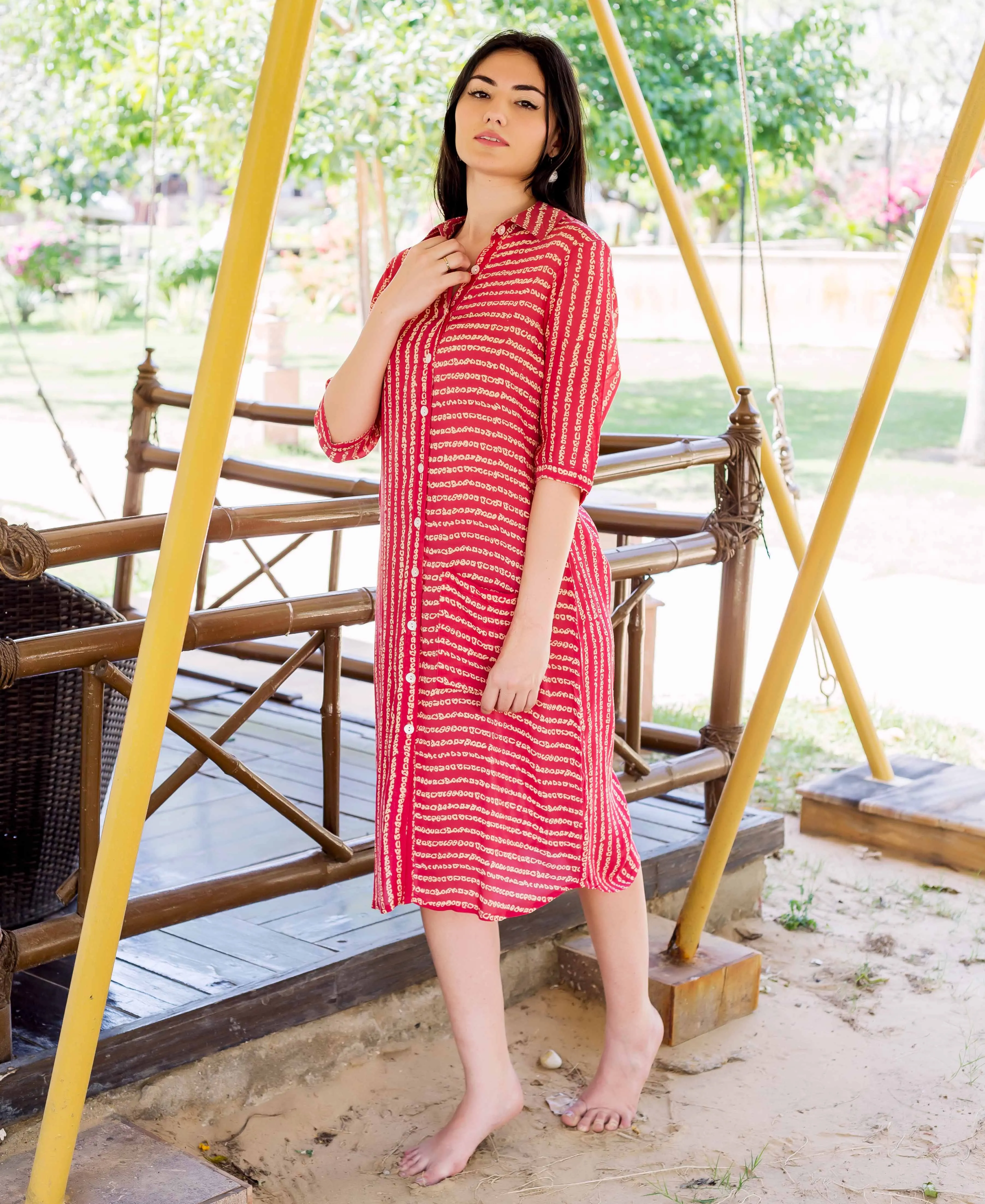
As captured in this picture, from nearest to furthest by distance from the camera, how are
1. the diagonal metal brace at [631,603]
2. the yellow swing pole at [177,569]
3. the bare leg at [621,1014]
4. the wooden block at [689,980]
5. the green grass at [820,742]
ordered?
the yellow swing pole at [177,569]
the bare leg at [621,1014]
the wooden block at [689,980]
the diagonal metal brace at [631,603]
the green grass at [820,742]

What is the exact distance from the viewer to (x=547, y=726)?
2145 mm

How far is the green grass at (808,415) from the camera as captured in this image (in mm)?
13453

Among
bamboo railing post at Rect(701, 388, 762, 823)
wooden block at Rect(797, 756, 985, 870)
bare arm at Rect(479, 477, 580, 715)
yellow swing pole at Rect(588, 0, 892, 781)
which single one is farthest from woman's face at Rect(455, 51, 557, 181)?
wooden block at Rect(797, 756, 985, 870)

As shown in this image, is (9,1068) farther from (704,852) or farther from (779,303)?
(779,303)

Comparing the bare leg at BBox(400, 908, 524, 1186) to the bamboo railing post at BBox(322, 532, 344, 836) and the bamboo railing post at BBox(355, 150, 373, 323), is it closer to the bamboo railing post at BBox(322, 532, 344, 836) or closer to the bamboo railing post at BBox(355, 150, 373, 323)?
the bamboo railing post at BBox(322, 532, 344, 836)

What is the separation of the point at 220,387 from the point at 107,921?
0.70 meters

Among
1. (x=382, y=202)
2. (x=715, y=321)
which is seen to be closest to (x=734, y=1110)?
(x=715, y=321)

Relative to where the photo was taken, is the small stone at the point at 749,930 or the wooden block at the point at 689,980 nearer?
the wooden block at the point at 689,980

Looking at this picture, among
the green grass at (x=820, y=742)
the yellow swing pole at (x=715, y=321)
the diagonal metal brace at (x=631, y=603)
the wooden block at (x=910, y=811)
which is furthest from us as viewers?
the green grass at (x=820, y=742)

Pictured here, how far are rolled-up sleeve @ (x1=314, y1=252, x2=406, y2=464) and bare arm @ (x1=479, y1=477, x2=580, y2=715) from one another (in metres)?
0.31

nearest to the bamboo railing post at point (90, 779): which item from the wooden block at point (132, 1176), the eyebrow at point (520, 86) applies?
the wooden block at point (132, 1176)

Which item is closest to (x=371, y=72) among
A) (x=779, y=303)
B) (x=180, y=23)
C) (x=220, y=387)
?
(x=180, y=23)

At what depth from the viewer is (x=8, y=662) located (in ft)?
6.23

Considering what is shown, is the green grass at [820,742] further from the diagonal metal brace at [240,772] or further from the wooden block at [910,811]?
the diagonal metal brace at [240,772]
